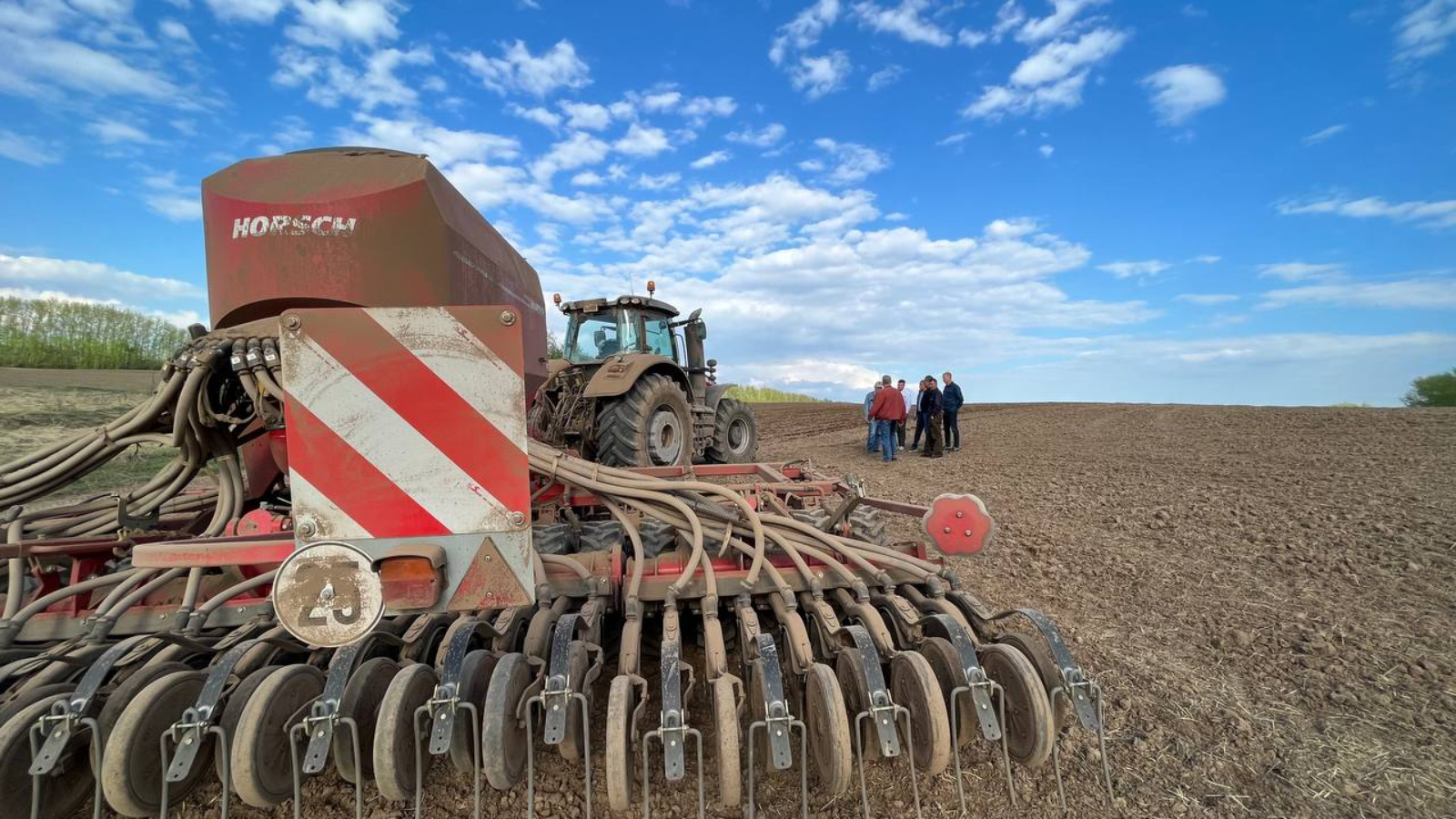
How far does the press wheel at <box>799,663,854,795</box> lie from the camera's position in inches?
67.1

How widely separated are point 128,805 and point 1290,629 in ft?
15.7

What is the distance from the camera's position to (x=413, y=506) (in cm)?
157

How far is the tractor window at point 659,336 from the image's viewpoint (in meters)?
6.88

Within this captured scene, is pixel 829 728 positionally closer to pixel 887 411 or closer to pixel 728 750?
pixel 728 750

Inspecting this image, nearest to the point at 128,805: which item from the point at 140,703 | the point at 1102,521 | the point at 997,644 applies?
the point at 140,703

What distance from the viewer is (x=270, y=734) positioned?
5.65 feet

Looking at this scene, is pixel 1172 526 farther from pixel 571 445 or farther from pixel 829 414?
pixel 829 414

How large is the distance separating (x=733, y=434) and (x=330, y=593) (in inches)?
294

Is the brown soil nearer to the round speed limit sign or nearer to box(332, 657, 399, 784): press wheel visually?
box(332, 657, 399, 784): press wheel

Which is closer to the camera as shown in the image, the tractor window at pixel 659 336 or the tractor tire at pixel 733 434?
the tractor window at pixel 659 336

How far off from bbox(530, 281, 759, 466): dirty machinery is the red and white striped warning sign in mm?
2766

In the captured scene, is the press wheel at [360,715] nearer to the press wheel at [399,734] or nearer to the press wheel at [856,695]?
the press wheel at [399,734]

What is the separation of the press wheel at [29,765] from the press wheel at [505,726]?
1.07 metres

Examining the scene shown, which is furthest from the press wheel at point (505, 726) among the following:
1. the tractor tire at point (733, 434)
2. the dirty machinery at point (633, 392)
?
the tractor tire at point (733, 434)
